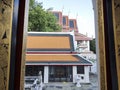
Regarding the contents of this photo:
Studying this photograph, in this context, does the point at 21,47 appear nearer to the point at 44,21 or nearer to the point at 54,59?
the point at 44,21

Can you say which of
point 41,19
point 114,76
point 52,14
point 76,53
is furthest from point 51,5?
point 114,76

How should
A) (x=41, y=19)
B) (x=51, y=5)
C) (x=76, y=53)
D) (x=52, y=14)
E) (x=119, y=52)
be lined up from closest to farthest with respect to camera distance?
(x=119, y=52) < (x=51, y=5) < (x=52, y=14) < (x=41, y=19) < (x=76, y=53)

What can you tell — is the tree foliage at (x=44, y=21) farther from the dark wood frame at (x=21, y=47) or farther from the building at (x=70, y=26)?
the dark wood frame at (x=21, y=47)

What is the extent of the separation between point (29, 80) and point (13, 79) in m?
1.03

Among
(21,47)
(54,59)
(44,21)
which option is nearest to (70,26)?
(44,21)

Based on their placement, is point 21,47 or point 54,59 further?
point 54,59

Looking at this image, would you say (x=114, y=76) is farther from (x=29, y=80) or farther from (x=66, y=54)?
(x=66, y=54)

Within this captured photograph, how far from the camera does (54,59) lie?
3.50 m

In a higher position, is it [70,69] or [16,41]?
[16,41]

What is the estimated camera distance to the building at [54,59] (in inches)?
103

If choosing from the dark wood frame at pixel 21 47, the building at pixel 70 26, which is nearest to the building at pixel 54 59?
the building at pixel 70 26

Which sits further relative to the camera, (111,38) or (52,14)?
(52,14)

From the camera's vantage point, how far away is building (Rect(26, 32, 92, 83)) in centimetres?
263

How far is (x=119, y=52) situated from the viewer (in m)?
1.12
